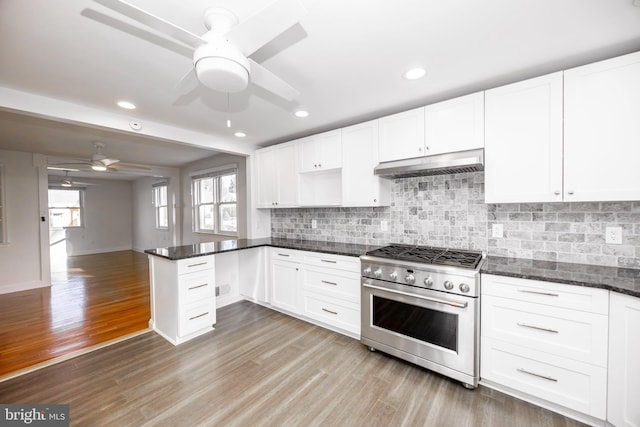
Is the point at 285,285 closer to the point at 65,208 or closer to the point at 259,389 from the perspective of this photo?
the point at 259,389

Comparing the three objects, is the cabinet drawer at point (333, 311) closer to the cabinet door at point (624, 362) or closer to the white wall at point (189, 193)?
the cabinet door at point (624, 362)

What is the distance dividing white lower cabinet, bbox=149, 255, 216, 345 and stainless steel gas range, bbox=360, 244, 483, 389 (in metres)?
1.66

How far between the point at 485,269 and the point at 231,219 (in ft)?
13.7

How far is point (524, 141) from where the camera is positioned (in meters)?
1.92

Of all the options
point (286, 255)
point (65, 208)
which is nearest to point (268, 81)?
point (286, 255)

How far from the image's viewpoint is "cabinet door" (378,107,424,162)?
237 cm

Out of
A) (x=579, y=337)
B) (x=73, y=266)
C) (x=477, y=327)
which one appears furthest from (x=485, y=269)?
(x=73, y=266)

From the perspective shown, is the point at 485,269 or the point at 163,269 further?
the point at 163,269

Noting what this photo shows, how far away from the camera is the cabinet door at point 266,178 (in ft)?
12.0

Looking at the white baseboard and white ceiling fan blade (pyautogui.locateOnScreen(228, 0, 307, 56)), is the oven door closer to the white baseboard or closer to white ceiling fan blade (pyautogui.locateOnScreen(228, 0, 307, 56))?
white ceiling fan blade (pyautogui.locateOnScreen(228, 0, 307, 56))

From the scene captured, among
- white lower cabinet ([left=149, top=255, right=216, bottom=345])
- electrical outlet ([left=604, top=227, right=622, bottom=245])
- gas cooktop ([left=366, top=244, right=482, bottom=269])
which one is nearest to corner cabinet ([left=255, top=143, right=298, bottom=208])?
white lower cabinet ([left=149, top=255, right=216, bottom=345])

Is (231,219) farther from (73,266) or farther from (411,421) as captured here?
(73,266)

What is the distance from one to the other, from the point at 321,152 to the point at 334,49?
1503mm

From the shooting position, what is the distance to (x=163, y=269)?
106 inches
